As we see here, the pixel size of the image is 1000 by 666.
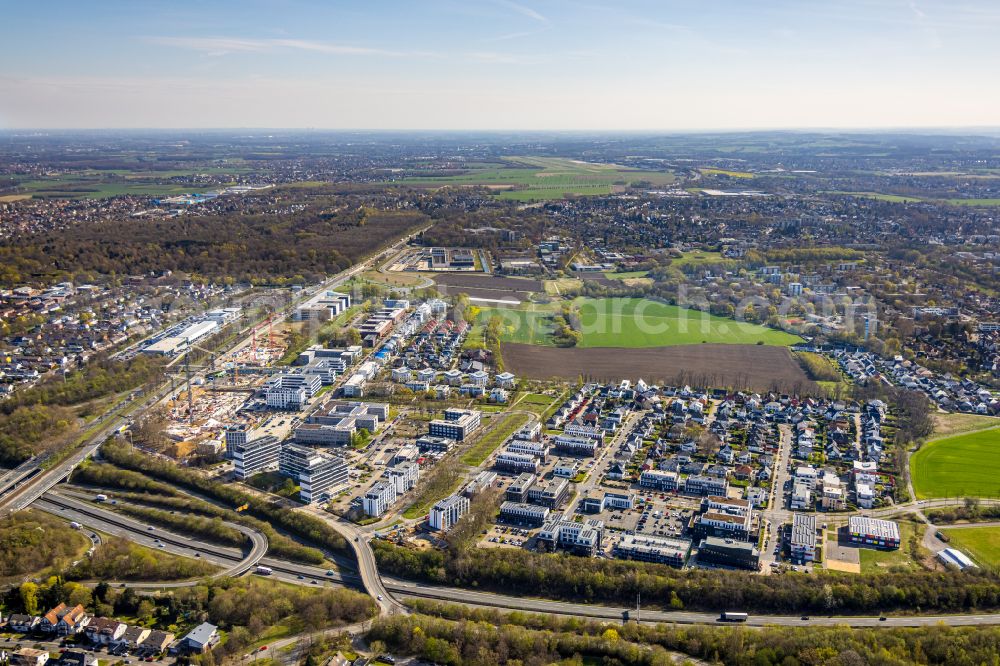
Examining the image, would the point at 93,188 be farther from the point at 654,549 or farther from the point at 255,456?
the point at 654,549

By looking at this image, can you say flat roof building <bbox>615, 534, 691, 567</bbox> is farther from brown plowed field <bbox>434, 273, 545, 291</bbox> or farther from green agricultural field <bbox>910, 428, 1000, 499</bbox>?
brown plowed field <bbox>434, 273, 545, 291</bbox>

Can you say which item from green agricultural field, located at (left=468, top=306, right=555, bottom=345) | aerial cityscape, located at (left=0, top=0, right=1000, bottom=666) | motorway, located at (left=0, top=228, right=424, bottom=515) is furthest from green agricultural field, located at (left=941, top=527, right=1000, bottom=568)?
motorway, located at (left=0, top=228, right=424, bottom=515)

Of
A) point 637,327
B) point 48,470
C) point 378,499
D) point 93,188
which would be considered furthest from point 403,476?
point 93,188

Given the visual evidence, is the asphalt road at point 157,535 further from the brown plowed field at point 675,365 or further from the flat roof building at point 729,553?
the brown plowed field at point 675,365

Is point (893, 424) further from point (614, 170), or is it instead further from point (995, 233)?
point (614, 170)

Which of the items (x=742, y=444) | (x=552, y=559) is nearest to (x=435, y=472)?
(x=552, y=559)

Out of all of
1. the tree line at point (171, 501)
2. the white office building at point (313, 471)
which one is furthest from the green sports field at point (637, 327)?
the tree line at point (171, 501)
